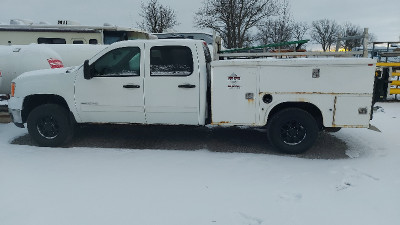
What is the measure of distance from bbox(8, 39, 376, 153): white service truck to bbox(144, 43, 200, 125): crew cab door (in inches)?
0.6

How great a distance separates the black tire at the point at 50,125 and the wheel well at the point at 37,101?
17 cm

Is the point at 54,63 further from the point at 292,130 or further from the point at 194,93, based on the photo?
the point at 292,130

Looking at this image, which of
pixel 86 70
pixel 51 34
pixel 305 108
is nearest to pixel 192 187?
pixel 305 108

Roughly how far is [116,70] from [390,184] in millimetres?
4474

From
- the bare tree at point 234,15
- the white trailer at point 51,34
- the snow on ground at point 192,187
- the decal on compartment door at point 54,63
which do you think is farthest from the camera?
the bare tree at point 234,15

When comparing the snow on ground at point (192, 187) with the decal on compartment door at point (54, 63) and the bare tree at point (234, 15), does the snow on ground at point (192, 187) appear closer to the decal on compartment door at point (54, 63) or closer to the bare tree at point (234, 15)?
the decal on compartment door at point (54, 63)

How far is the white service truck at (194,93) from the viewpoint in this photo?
5.42 metres

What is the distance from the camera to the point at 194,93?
576 cm

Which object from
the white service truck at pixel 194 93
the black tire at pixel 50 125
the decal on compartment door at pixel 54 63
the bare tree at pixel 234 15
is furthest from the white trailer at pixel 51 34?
the bare tree at pixel 234 15

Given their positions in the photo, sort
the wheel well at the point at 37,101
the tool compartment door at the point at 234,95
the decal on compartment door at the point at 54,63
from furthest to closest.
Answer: the decal on compartment door at the point at 54,63
the wheel well at the point at 37,101
the tool compartment door at the point at 234,95

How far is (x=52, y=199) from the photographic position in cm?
408

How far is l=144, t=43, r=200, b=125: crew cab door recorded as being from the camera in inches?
227

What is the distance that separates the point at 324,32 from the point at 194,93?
245 ft

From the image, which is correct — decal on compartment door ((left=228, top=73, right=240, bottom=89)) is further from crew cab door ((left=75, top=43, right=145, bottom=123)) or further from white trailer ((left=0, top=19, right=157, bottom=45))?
white trailer ((left=0, top=19, right=157, bottom=45))
